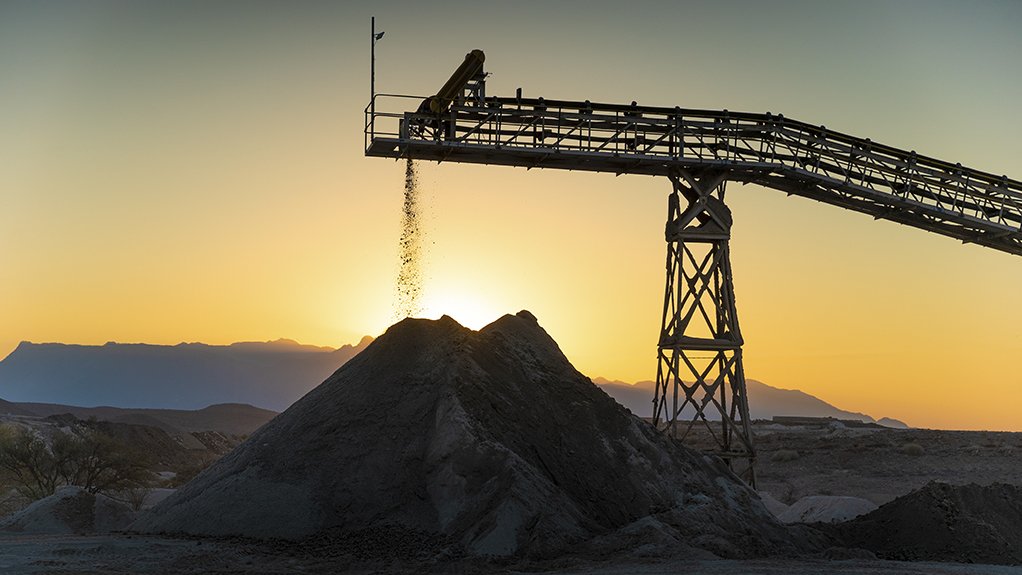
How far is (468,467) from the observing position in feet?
77.3

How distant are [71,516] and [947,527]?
22.1 m

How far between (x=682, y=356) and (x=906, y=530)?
24.9 ft

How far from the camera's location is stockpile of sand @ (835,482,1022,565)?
25.8 meters

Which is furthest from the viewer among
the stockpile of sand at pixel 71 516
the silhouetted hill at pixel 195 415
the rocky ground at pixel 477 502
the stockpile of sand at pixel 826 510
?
the silhouetted hill at pixel 195 415

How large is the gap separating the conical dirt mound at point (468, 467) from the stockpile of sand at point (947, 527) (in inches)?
108

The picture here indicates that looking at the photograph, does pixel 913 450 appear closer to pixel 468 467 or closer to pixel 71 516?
pixel 468 467

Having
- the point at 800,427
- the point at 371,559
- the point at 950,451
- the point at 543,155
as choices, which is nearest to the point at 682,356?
the point at 543,155

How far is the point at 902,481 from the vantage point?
165 feet

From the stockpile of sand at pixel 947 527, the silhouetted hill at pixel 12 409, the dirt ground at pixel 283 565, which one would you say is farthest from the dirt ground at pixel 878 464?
the silhouetted hill at pixel 12 409

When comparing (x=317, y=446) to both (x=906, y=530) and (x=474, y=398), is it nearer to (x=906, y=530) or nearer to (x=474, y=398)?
(x=474, y=398)

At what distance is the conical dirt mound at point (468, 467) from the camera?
23141 mm

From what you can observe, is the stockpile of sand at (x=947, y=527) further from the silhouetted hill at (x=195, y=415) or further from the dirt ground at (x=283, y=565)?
the silhouetted hill at (x=195, y=415)

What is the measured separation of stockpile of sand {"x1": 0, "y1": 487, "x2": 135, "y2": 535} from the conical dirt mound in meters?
4.35

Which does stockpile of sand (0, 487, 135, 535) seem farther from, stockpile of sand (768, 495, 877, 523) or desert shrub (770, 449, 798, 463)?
desert shrub (770, 449, 798, 463)
